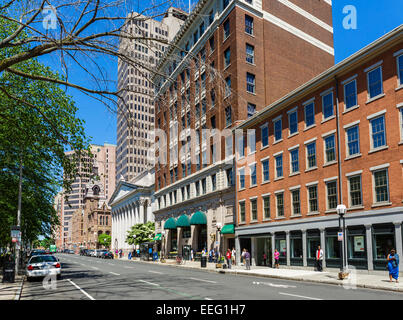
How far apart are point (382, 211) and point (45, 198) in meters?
26.9

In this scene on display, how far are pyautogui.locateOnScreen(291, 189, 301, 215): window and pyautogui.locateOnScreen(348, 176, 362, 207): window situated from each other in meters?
5.83

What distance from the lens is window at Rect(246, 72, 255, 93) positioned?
45625 mm

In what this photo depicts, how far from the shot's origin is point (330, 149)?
3044 centimetres

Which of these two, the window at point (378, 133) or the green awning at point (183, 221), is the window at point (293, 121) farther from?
the green awning at point (183, 221)

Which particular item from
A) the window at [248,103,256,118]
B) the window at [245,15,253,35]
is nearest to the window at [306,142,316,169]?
the window at [248,103,256,118]

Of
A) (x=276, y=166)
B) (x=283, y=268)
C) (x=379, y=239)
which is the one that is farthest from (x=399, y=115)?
(x=283, y=268)

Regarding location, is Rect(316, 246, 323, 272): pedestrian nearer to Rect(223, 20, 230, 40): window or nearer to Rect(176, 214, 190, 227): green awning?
Rect(176, 214, 190, 227): green awning

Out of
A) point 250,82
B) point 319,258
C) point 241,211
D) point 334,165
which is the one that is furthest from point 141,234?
point 334,165

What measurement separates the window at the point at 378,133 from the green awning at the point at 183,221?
31.5 m

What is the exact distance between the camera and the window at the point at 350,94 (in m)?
28.8

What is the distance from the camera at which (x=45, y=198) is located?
36094mm

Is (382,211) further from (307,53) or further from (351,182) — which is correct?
(307,53)

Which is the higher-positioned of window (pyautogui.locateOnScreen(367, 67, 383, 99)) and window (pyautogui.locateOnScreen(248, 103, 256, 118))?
window (pyautogui.locateOnScreen(248, 103, 256, 118))

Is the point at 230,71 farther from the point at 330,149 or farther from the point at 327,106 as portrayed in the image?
the point at 330,149
